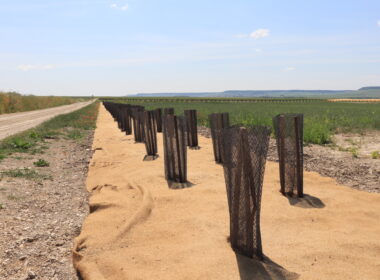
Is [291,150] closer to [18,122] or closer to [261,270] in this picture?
[261,270]

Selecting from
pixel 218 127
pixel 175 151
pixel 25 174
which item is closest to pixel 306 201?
pixel 175 151

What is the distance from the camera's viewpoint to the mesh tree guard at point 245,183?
11.1 ft

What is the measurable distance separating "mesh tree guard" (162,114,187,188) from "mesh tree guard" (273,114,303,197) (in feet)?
5.37

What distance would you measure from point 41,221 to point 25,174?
8.93 ft

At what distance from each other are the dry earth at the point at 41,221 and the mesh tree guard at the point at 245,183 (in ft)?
5.11

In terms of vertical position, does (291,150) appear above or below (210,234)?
above

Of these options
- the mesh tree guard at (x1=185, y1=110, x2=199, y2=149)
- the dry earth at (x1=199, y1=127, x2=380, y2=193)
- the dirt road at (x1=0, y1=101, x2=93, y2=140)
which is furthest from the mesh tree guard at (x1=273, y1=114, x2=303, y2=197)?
the dirt road at (x1=0, y1=101, x2=93, y2=140)

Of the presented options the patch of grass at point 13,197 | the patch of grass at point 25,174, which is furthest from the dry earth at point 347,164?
the patch of grass at point 13,197

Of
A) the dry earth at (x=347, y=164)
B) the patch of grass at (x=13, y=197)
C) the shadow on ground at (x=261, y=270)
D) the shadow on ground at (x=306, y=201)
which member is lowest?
the dry earth at (x=347, y=164)

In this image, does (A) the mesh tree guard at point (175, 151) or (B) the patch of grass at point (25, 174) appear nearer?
(A) the mesh tree guard at point (175, 151)

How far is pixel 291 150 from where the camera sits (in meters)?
5.42

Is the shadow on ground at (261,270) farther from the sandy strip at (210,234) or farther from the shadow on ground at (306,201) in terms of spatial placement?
the shadow on ground at (306,201)

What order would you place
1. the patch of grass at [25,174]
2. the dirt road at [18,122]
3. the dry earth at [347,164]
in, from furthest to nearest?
the dirt road at [18,122] → the patch of grass at [25,174] → the dry earth at [347,164]

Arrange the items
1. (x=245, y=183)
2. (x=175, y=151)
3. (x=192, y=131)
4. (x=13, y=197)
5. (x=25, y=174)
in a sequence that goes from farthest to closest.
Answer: (x=192, y=131)
(x=25, y=174)
(x=175, y=151)
(x=13, y=197)
(x=245, y=183)
